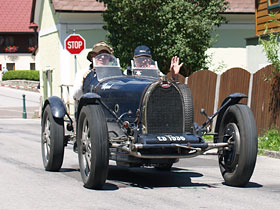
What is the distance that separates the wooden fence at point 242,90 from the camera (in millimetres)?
15703

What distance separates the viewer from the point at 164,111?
8633mm

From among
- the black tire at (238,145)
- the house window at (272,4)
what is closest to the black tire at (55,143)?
the black tire at (238,145)

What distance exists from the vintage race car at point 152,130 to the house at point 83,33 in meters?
20.1

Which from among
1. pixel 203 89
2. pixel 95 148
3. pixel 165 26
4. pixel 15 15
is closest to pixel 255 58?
pixel 165 26

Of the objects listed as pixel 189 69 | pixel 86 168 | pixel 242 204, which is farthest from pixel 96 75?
pixel 189 69

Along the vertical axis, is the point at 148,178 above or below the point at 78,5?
below

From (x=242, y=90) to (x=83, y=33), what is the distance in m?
14.8

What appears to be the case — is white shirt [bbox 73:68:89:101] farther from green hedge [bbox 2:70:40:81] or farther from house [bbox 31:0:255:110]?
green hedge [bbox 2:70:40:81]

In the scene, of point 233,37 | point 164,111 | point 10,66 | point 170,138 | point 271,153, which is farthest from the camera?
point 10,66

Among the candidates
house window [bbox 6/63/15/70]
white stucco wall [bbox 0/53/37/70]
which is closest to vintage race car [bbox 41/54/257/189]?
white stucco wall [bbox 0/53/37/70]

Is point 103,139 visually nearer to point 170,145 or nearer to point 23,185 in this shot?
point 170,145

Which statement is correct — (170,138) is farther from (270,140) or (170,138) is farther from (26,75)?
(26,75)

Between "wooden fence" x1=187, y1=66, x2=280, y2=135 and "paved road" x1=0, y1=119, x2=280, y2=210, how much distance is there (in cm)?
387

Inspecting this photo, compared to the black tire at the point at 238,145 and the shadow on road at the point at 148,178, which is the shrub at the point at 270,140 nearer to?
the shadow on road at the point at 148,178
